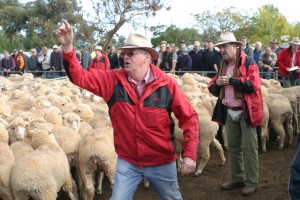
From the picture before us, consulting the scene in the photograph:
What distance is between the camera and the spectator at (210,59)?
15.2 metres

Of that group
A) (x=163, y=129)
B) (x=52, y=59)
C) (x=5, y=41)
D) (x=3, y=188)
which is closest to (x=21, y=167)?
(x=3, y=188)

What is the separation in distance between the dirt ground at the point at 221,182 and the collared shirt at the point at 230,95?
1.27 meters

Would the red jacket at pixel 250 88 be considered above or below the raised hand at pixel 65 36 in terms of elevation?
below

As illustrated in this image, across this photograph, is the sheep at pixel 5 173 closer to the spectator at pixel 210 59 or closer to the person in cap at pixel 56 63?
the spectator at pixel 210 59

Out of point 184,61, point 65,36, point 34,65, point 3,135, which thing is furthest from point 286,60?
point 34,65

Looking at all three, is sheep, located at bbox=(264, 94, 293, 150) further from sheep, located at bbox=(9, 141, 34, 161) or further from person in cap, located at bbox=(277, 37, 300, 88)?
sheep, located at bbox=(9, 141, 34, 161)

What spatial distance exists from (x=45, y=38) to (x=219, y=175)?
34.9m

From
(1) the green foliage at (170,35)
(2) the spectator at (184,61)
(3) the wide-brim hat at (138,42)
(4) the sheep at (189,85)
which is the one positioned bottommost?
(4) the sheep at (189,85)

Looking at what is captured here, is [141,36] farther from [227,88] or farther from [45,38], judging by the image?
[45,38]

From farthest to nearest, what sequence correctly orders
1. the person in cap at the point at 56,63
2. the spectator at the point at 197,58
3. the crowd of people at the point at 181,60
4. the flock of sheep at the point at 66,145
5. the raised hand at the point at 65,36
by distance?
1. the person in cap at the point at 56,63
2. the spectator at the point at 197,58
3. the crowd of people at the point at 181,60
4. the flock of sheep at the point at 66,145
5. the raised hand at the point at 65,36

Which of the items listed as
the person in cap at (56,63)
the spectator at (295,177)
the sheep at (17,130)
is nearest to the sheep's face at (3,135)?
the sheep at (17,130)

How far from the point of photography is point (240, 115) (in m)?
5.38

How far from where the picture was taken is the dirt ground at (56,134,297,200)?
18.5 ft

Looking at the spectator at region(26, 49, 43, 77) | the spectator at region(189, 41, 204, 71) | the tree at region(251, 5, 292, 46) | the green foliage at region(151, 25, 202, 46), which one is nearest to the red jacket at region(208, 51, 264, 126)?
the spectator at region(189, 41, 204, 71)
